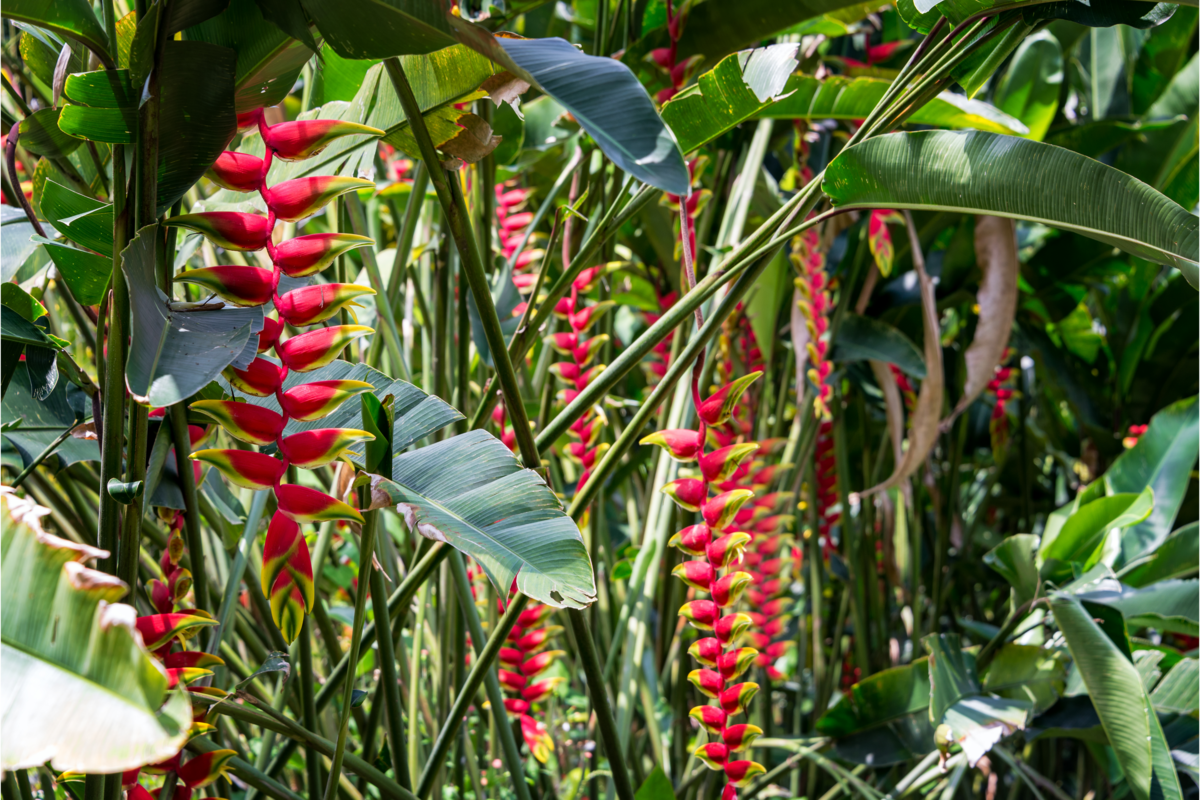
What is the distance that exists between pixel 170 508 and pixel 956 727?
2.09ft

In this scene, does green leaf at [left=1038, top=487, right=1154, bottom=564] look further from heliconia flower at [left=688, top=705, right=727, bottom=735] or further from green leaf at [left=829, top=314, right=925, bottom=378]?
heliconia flower at [left=688, top=705, right=727, bottom=735]

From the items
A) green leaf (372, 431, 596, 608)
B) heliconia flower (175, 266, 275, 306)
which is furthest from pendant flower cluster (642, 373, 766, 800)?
heliconia flower (175, 266, 275, 306)

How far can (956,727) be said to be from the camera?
0.69 metres

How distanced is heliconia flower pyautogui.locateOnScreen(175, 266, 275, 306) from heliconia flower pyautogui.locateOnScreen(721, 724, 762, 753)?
0.36 metres

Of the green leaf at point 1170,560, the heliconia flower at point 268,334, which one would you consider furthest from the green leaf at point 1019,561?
the heliconia flower at point 268,334

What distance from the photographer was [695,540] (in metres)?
0.47

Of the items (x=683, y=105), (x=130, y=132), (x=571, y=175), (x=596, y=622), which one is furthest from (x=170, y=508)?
(x=596, y=622)

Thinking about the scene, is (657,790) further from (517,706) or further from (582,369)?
(582,369)

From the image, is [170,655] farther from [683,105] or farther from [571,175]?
[571,175]

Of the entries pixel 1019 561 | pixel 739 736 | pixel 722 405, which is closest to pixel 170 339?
pixel 722 405

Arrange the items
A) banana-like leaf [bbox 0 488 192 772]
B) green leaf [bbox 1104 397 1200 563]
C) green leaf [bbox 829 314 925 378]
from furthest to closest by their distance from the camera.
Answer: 1. green leaf [bbox 829 314 925 378]
2. green leaf [bbox 1104 397 1200 563]
3. banana-like leaf [bbox 0 488 192 772]

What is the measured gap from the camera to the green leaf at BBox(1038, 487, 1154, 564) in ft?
2.59

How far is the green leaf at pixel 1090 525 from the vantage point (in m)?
0.79

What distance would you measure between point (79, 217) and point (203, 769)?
261mm
